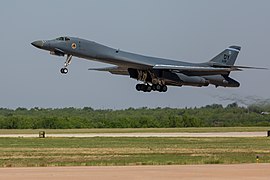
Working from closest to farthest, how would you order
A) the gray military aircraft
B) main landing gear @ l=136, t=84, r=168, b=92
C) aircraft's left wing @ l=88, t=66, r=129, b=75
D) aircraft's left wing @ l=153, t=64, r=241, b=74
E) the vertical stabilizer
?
1. the gray military aircraft
2. aircraft's left wing @ l=153, t=64, r=241, b=74
3. main landing gear @ l=136, t=84, r=168, b=92
4. aircraft's left wing @ l=88, t=66, r=129, b=75
5. the vertical stabilizer

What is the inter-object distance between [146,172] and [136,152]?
12.2 m

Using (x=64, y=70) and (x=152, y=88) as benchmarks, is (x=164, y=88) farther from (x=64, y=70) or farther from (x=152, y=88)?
(x=64, y=70)

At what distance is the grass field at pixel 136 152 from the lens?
104 ft

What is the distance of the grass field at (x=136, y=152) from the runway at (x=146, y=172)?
2.45 meters

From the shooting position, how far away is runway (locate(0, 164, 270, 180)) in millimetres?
24094

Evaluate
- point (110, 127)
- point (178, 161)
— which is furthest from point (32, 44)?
point (110, 127)

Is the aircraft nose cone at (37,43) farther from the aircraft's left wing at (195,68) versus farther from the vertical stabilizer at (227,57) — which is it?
the vertical stabilizer at (227,57)

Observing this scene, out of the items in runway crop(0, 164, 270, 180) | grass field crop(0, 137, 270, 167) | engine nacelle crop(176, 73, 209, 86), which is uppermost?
engine nacelle crop(176, 73, 209, 86)

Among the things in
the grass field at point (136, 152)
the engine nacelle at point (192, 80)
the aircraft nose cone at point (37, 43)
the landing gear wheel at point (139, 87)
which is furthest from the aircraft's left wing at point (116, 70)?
the aircraft nose cone at point (37, 43)

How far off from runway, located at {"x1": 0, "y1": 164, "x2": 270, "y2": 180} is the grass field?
8.05 ft

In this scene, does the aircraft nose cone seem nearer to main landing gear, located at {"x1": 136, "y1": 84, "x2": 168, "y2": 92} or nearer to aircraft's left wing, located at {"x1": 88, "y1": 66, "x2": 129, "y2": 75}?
main landing gear, located at {"x1": 136, "y1": 84, "x2": 168, "y2": 92}

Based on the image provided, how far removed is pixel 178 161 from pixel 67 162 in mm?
4608

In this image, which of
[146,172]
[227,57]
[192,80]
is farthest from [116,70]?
[146,172]

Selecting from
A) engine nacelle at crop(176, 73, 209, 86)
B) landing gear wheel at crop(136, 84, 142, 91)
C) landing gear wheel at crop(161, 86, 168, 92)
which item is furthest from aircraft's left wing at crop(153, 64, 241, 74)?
landing gear wheel at crop(136, 84, 142, 91)
